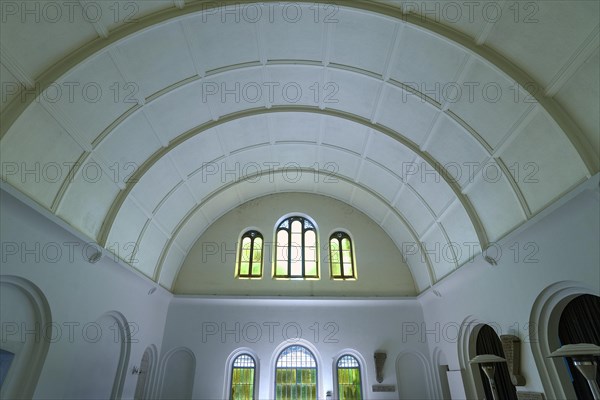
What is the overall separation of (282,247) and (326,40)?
9692 millimetres

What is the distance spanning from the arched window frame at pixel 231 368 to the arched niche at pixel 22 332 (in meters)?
7.28

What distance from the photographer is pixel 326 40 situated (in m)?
9.35

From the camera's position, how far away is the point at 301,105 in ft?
39.4

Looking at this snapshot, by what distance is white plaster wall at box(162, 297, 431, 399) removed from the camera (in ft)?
44.8

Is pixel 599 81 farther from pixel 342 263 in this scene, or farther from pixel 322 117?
pixel 342 263

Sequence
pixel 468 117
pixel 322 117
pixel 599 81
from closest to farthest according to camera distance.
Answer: pixel 599 81
pixel 468 117
pixel 322 117

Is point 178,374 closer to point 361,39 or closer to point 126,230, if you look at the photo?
point 126,230

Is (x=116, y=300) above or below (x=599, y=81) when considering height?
below

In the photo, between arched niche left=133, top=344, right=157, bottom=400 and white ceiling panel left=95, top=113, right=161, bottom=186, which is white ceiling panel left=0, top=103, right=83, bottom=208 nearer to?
white ceiling panel left=95, top=113, right=161, bottom=186

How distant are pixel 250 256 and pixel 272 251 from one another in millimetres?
1068

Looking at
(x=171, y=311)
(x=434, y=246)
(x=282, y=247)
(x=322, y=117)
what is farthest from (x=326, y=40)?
(x=171, y=311)

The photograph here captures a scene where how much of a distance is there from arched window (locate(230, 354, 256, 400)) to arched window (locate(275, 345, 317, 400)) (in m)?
1.01

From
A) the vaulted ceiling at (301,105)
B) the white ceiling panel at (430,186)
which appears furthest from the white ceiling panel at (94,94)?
the white ceiling panel at (430,186)

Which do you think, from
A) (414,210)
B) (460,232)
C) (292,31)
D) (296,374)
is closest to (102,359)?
(296,374)
